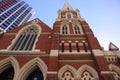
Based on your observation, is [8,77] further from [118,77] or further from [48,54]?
[118,77]

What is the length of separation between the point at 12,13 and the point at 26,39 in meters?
62.4

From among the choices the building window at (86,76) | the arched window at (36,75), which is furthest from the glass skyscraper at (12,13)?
the building window at (86,76)

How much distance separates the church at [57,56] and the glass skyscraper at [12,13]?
1807 inches

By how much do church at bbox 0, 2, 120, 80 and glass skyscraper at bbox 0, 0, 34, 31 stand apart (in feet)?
151

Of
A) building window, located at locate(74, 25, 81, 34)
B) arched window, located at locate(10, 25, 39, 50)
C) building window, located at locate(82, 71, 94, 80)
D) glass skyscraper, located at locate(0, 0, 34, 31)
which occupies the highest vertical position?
glass skyscraper, located at locate(0, 0, 34, 31)

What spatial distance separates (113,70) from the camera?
1292 centimetres

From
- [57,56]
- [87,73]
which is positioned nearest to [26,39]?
[57,56]

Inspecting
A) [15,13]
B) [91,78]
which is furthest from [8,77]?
[15,13]

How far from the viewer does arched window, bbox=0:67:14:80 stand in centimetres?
1319

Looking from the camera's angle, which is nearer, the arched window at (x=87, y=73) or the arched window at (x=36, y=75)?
the arched window at (x=87, y=73)

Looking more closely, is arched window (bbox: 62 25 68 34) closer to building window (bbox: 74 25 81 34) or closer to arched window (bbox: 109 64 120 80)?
building window (bbox: 74 25 81 34)

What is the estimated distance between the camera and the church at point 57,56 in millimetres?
12177

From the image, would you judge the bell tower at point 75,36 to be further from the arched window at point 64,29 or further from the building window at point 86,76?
the building window at point 86,76

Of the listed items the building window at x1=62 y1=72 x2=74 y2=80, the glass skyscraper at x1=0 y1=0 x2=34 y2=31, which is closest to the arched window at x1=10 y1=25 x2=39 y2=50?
the building window at x1=62 y1=72 x2=74 y2=80
